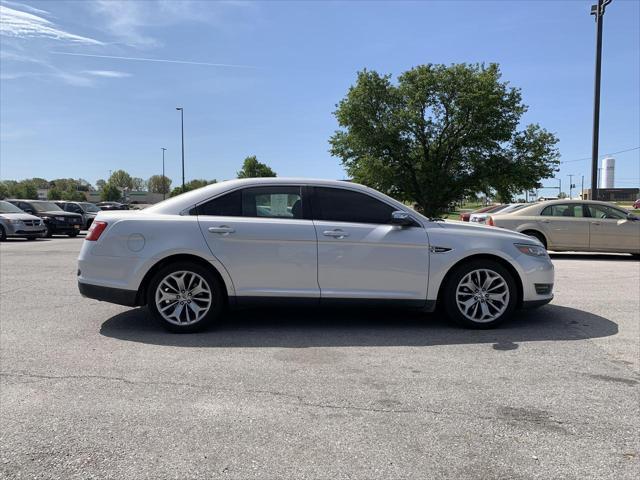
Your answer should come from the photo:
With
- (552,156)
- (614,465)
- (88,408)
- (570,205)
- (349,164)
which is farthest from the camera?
(349,164)

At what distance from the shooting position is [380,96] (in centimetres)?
3728

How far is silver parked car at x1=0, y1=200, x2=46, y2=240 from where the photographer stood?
18.6 metres

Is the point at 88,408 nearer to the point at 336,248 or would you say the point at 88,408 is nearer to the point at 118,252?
the point at 118,252

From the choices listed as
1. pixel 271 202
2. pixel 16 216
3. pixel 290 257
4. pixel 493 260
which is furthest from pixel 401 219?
pixel 16 216

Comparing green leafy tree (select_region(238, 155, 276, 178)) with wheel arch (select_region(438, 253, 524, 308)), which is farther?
green leafy tree (select_region(238, 155, 276, 178))

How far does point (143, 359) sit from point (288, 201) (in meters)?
2.09

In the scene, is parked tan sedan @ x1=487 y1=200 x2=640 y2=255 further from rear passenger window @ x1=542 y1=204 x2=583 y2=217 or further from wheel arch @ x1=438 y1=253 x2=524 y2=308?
wheel arch @ x1=438 y1=253 x2=524 y2=308

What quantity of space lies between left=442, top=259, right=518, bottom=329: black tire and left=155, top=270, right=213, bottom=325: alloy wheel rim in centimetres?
248

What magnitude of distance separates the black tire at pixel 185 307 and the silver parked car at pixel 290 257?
1 centimetres

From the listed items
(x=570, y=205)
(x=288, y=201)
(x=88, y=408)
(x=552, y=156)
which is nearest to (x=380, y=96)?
(x=552, y=156)

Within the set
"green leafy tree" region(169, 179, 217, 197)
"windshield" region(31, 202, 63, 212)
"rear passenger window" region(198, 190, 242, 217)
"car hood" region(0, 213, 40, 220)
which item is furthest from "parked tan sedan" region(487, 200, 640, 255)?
"green leafy tree" region(169, 179, 217, 197)

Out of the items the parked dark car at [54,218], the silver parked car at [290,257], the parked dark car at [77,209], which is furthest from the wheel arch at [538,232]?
the parked dark car at [77,209]

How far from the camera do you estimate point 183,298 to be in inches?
199

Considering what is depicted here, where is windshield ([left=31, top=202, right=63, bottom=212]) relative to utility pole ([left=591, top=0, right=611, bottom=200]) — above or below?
below
